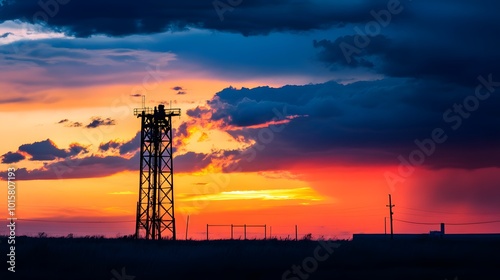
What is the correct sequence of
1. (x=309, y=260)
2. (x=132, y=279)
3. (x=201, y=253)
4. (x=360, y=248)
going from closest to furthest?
(x=132, y=279)
(x=309, y=260)
(x=201, y=253)
(x=360, y=248)

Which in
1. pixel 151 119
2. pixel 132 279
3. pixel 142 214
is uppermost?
pixel 151 119

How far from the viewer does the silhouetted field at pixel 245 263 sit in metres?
41.9

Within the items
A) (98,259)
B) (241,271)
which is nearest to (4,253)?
(98,259)

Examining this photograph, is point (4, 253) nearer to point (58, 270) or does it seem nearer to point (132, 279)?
point (58, 270)

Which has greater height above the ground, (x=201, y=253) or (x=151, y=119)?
(x=151, y=119)

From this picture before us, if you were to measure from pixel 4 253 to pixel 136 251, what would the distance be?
28.1 feet

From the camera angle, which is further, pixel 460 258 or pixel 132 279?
pixel 460 258

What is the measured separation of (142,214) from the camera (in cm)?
8075

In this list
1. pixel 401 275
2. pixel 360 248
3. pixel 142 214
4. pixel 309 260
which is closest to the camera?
pixel 401 275

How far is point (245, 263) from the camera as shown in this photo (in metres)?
45.4

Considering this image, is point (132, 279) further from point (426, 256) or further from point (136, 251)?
point (426, 256)

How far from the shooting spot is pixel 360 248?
186ft

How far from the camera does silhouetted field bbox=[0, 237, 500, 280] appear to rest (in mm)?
41906

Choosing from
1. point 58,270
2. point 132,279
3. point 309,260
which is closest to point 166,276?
point 132,279
